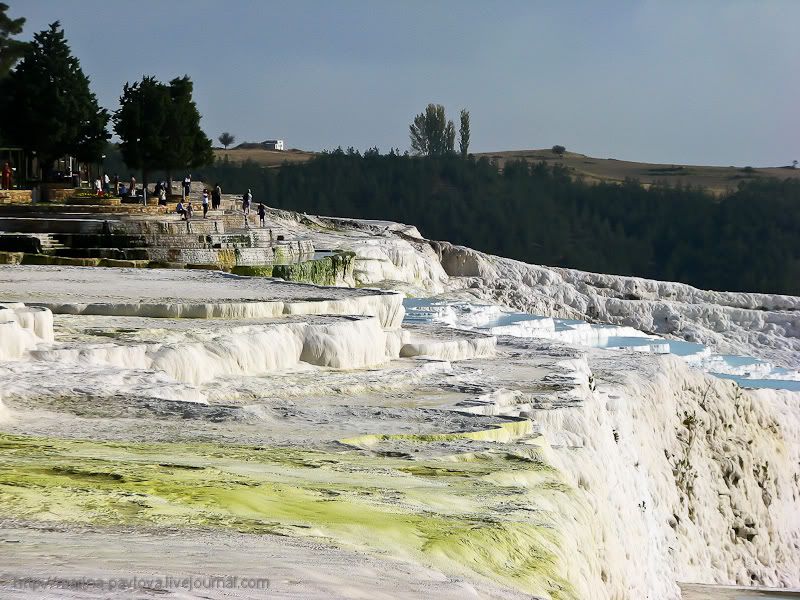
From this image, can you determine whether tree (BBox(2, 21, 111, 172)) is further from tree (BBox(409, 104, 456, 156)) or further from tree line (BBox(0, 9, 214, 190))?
tree (BBox(409, 104, 456, 156))

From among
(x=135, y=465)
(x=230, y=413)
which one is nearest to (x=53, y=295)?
(x=230, y=413)

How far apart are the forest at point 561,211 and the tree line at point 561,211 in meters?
0.08

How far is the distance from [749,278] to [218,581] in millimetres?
67256

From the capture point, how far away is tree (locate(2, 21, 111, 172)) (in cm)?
2947

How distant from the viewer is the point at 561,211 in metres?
80.0

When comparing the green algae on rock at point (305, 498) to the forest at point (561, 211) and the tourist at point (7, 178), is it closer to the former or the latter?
the tourist at point (7, 178)

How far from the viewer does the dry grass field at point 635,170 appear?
291ft

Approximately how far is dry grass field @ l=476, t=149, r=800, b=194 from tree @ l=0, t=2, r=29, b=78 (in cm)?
6058

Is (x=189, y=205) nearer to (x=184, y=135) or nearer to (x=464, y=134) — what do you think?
(x=184, y=135)

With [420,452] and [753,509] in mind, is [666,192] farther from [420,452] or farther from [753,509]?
[420,452]

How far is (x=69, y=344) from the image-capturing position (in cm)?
1128

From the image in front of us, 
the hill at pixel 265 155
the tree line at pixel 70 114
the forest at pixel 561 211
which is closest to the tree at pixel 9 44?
the tree line at pixel 70 114

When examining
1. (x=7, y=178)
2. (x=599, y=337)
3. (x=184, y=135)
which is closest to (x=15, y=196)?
(x=7, y=178)

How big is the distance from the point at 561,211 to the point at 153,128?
5184 cm
